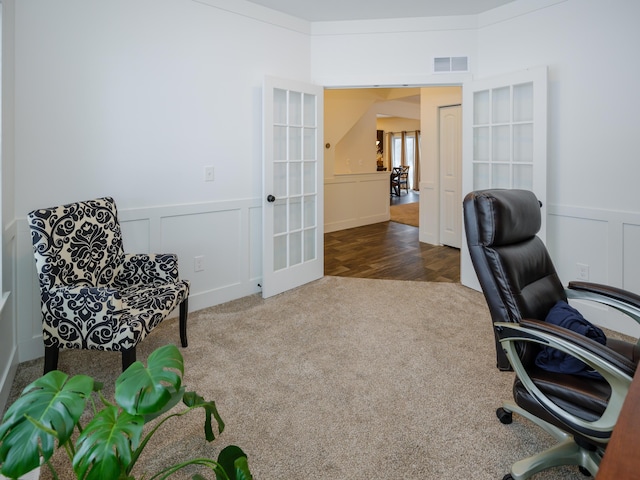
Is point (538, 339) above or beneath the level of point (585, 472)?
above

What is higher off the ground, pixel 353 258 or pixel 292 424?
pixel 353 258

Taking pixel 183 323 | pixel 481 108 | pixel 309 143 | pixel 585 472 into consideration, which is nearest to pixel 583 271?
pixel 481 108

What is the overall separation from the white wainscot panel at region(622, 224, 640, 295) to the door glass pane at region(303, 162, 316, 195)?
2.61 m

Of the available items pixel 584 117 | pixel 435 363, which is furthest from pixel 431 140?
pixel 435 363

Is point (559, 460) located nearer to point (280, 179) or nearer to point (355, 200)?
point (280, 179)

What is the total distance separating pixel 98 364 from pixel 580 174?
12.0 ft

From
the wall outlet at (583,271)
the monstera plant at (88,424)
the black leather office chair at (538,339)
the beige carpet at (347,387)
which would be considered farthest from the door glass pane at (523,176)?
the monstera plant at (88,424)

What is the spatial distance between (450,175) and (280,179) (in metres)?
2.85

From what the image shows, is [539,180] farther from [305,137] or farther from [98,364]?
[98,364]

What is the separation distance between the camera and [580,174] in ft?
10.4

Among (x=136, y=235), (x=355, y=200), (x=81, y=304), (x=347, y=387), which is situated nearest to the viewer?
(x=81, y=304)

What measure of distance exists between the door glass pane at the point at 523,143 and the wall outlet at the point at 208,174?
8.52 feet

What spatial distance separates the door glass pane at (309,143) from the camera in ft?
13.4

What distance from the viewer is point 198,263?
136 inches
